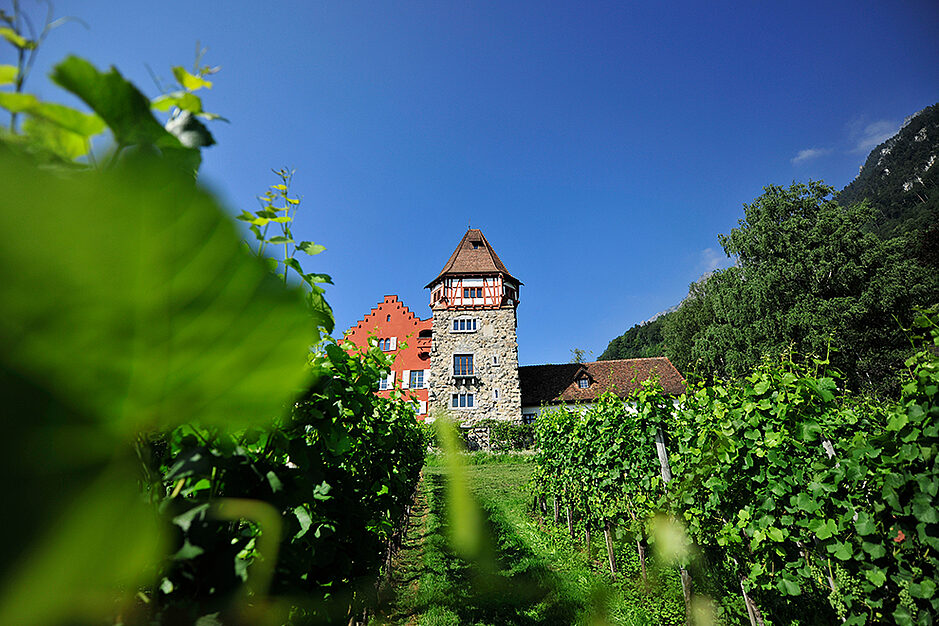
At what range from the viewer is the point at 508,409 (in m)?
23.4

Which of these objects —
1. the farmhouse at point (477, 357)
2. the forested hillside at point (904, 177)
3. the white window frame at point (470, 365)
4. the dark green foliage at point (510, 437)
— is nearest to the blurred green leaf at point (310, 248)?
the dark green foliage at point (510, 437)

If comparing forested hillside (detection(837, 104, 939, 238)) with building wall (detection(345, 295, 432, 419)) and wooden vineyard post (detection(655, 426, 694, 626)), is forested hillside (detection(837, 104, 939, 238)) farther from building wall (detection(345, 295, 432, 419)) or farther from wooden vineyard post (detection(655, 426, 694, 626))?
wooden vineyard post (detection(655, 426, 694, 626))

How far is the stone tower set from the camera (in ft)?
77.2

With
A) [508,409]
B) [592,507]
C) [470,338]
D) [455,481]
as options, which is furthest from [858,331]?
[455,481]

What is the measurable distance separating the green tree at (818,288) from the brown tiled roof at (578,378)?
266 cm

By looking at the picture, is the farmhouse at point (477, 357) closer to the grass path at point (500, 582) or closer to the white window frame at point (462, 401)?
the white window frame at point (462, 401)

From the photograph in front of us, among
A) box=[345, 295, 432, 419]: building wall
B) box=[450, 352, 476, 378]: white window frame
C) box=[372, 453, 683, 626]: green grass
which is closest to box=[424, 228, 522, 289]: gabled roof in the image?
box=[345, 295, 432, 419]: building wall

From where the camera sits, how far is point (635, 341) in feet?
221

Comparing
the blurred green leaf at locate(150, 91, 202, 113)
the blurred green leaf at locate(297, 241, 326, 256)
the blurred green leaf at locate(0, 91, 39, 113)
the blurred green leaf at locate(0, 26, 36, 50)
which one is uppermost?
the blurred green leaf at locate(297, 241, 326, 256)

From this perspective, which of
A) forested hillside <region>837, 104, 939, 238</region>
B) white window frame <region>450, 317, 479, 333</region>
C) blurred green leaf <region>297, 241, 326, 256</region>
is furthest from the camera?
forested hillside <region>837, 104, 939, 238</region>

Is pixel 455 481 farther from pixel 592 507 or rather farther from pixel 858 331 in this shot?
pixel 858 331

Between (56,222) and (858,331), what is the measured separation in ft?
85.2

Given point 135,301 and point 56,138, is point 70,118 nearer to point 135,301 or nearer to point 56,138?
point 56,138

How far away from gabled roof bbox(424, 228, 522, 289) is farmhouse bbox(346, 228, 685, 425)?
0.06 m
